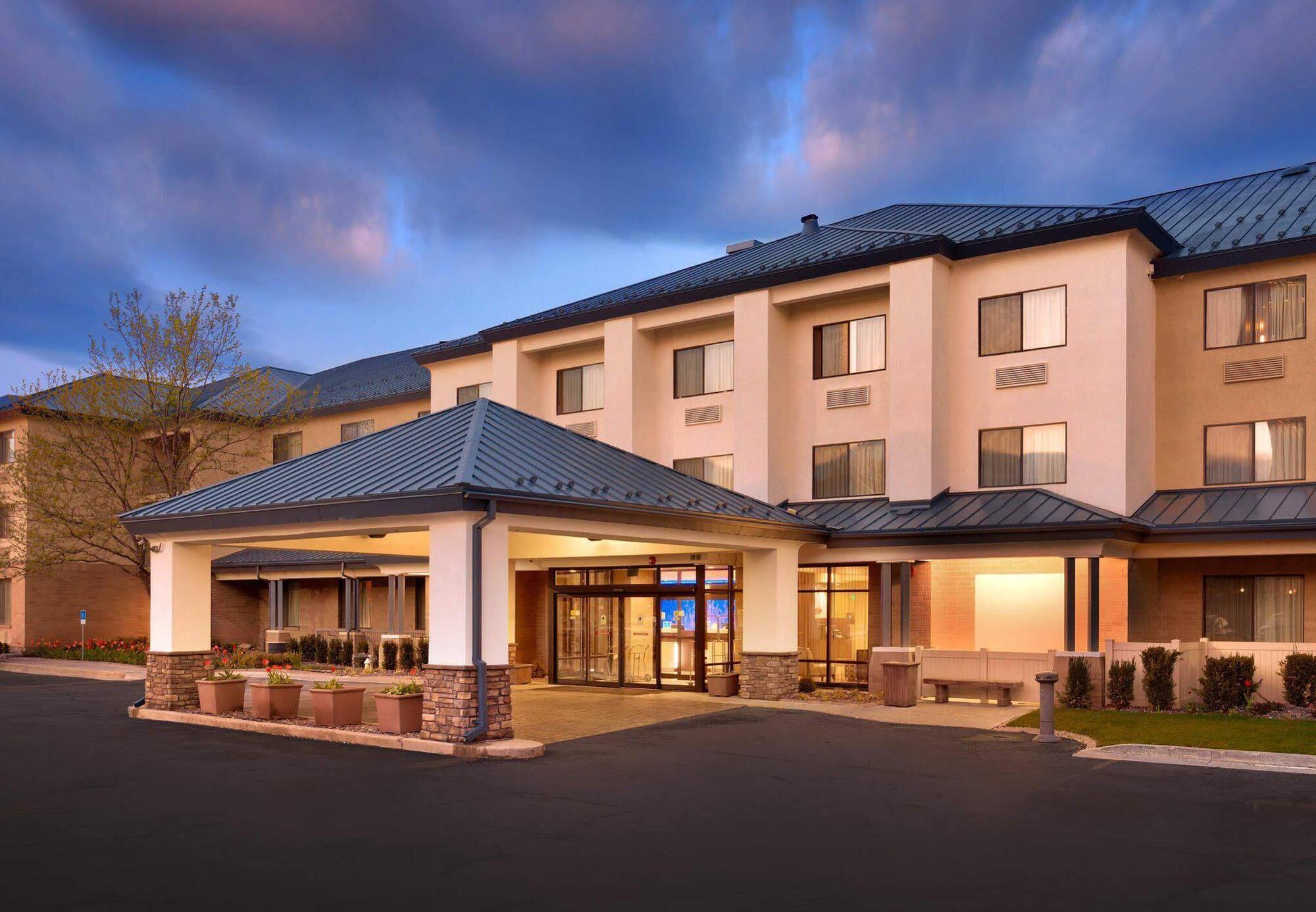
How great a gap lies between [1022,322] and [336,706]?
15.9 meters

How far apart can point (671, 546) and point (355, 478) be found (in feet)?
25.2

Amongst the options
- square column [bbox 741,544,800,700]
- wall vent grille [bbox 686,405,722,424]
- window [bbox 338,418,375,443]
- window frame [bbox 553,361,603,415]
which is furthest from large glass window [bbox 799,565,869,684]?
window [bbox 338,418,375,443]

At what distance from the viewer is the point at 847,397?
25594mm

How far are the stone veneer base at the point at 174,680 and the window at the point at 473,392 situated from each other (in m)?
14.2

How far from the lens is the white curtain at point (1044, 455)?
22.8 m

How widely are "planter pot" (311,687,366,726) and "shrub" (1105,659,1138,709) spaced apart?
13.1 m

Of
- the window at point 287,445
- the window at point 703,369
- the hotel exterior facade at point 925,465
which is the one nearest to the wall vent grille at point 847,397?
the hotel exterior facade at point 925,465

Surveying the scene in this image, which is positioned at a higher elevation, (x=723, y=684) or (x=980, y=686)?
(x=980, y=686)

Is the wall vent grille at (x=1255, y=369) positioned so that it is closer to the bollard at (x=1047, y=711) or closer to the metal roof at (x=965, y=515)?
the metal roof at (x=965, y=515)

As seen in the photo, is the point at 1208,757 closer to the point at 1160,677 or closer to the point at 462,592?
the point at 1160,677

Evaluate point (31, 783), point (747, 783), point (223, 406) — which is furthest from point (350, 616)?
point (747, 783)

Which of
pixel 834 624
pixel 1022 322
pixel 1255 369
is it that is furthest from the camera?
pixel 834 624

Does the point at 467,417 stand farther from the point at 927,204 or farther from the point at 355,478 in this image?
the point at 927,204

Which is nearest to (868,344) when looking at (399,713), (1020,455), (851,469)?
(851,469)
